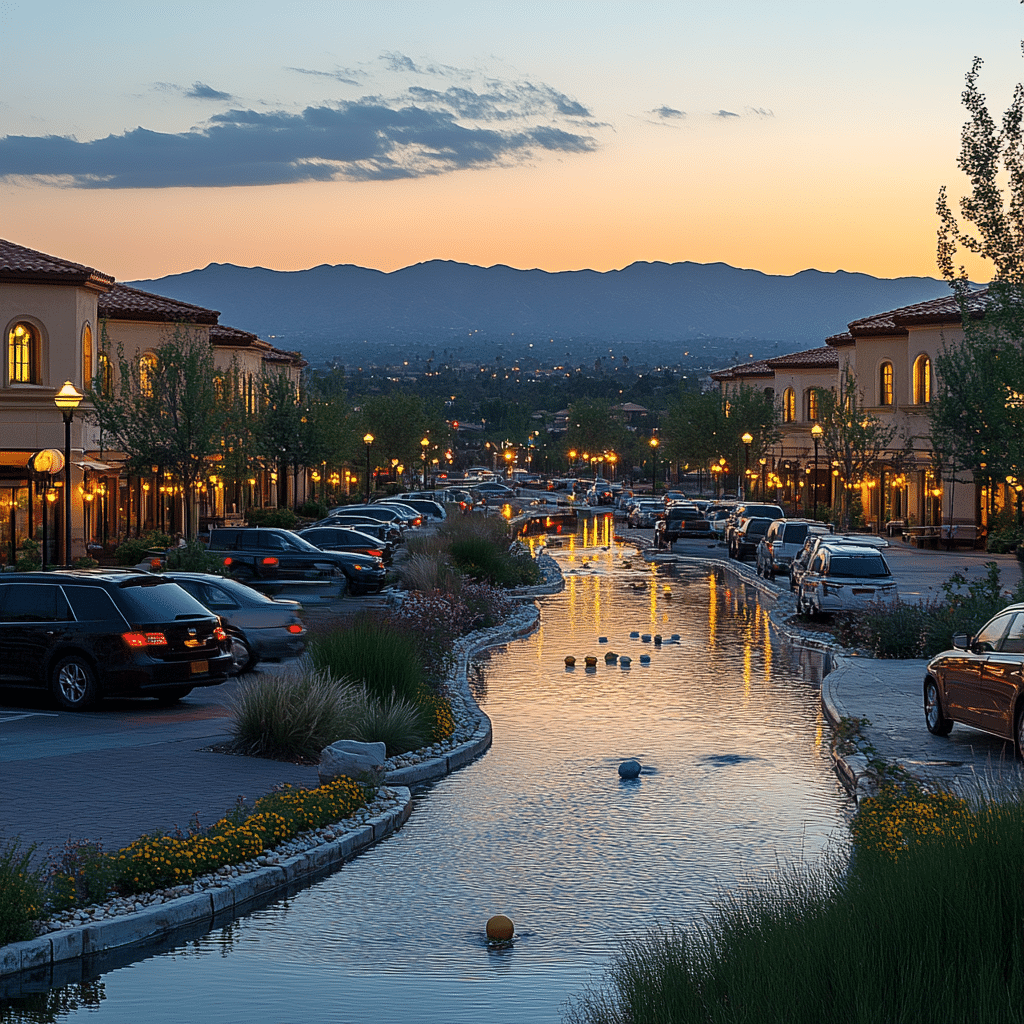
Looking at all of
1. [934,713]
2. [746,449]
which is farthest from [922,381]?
[934,713]

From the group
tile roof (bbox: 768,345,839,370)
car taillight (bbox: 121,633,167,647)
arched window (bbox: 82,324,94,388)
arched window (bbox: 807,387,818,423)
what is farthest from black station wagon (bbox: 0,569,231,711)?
tile roof (bbox: 768,345,839,370)

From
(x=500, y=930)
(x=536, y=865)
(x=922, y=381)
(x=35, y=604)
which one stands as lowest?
(x=536, y=865)

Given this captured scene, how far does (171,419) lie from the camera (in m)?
42.1

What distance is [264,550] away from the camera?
34.0 m

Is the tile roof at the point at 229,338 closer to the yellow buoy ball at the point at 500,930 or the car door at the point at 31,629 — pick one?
the car door at the point at 31,629

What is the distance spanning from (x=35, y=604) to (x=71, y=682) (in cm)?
115

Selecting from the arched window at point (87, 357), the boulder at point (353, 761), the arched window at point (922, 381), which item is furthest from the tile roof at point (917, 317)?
the boulder at point (353, 761)

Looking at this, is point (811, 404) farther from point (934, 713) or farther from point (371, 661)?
point (371, 661)

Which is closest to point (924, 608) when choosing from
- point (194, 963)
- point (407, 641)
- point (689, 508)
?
point (407, 641)

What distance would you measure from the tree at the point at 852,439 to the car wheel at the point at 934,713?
41105 millimetres

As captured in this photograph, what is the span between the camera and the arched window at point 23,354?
143 feet

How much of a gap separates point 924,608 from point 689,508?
33.6m

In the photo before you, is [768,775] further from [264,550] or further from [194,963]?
[264,550]

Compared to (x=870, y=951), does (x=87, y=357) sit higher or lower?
higher
